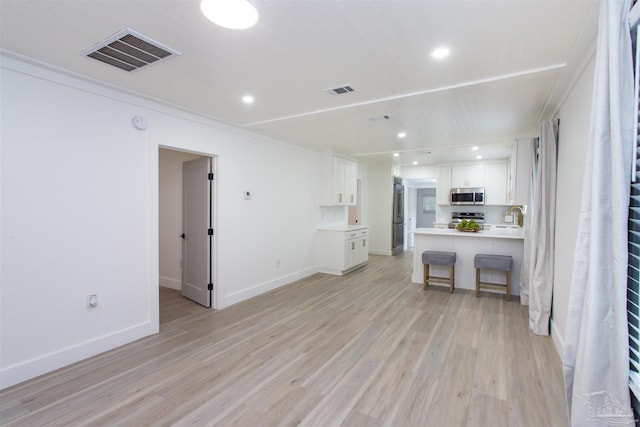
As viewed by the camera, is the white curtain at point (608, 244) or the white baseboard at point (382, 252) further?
the white baseboard at point (382, 252)

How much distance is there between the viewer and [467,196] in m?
7.52

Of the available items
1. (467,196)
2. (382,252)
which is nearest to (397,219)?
(382,252)

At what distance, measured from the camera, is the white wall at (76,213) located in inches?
96.6

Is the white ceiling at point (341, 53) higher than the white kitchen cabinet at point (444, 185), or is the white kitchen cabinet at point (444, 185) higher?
the white ceiling at point (341, 53)

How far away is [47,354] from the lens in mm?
2629

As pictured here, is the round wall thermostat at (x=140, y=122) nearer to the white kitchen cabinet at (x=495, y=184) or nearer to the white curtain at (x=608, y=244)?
the white curtain at (x=608, y=244)

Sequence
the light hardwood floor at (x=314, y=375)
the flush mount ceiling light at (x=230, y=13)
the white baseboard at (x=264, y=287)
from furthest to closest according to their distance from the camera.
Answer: the white baseboard at (x=264, y=287)
the light hardwood floor at (x=314, y=375)
the flush mount ceiling light at (x=230, y=13)

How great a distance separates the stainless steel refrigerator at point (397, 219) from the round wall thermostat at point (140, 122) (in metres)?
6.67

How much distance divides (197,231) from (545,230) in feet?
14.8

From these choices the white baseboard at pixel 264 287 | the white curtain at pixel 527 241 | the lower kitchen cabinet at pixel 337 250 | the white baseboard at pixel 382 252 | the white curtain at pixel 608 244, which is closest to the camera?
the white curtain at pixel 608 244

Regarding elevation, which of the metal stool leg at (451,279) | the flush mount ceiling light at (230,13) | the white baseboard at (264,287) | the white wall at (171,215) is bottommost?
the white baseboard at (264,287)

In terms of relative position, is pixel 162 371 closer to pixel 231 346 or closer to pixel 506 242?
pixel 231 346

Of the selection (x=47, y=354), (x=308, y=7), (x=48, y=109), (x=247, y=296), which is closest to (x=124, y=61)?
(x=48, y=109)

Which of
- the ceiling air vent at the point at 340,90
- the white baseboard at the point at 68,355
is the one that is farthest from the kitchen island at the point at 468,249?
the white baseboard at the point at 68,355
